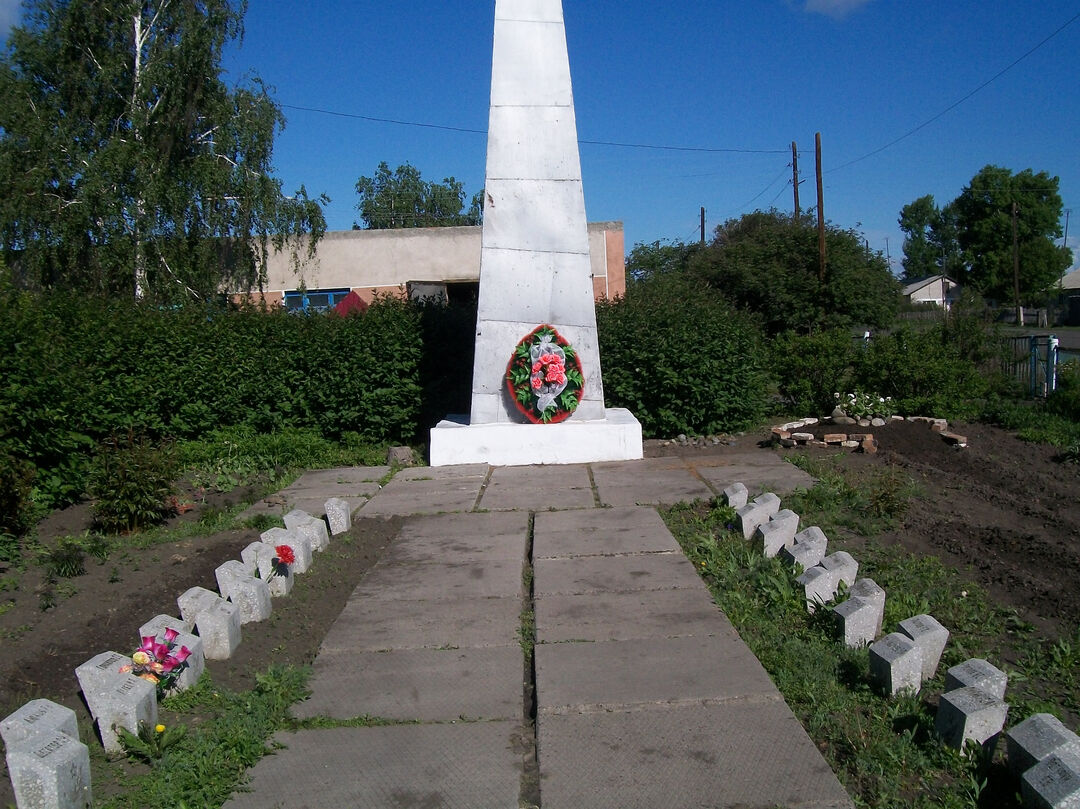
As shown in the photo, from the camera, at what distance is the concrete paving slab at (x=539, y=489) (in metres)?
7.20

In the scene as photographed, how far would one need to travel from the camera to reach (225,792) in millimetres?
3023

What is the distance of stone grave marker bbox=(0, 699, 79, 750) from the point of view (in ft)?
9.64

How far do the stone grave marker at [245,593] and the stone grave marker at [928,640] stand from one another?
10.6ft

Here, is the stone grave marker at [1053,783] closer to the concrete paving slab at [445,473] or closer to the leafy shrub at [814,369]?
the concrete paving slab at [445,473]

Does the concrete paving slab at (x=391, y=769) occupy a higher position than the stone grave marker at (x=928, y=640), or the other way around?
the stone grave marker at (x=928, y=640)

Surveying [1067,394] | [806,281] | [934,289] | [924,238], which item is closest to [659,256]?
[806,281]

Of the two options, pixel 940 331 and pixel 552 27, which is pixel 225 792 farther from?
pixel 940 331

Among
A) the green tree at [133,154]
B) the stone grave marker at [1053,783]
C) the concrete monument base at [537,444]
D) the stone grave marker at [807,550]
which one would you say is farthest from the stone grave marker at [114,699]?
the green tree at [133,154]

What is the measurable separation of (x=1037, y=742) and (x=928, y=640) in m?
0.97

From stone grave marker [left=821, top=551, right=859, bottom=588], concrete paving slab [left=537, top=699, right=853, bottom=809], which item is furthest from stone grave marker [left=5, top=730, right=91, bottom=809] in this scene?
stone grave marker [left=821, top=551, right=859, bottom=588]

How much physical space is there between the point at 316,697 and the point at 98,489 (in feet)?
12.3

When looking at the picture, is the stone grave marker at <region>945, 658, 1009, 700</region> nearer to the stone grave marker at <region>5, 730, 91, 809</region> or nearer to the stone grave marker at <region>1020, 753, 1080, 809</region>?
the stone grave marker at <region>1020, 753, 1080, 809</region>

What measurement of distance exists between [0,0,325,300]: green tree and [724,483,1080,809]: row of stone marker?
64.8 ft

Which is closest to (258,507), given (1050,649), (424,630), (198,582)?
(198,582)
